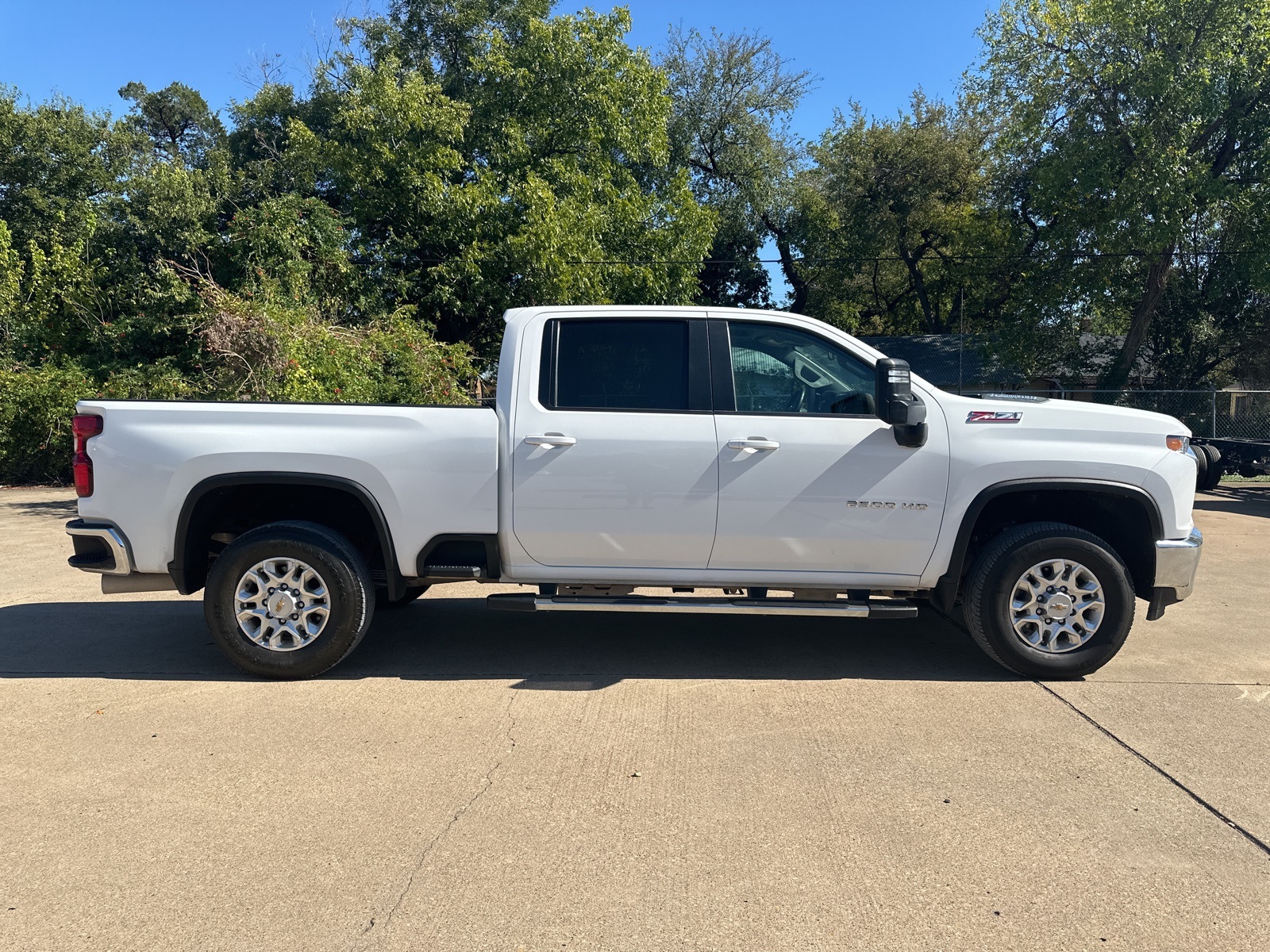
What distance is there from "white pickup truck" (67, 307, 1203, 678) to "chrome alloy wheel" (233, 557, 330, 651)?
1cm

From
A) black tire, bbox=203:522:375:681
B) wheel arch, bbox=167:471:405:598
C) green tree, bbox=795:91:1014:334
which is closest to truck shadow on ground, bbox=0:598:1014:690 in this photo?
black tire, bbox=203:522:375:681

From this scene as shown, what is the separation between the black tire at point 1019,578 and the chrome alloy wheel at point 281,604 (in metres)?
3.65

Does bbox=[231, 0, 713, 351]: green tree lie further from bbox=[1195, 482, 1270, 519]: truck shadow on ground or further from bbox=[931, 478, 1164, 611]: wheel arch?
bbox=[931, 478, 1164, 611]: wheel arch

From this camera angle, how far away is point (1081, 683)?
535cm

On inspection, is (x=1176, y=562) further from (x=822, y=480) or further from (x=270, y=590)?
(x=270, y=590)

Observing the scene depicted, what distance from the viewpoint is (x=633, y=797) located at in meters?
3.81

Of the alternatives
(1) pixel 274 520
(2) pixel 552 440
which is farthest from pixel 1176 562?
(1) pixel 274 520

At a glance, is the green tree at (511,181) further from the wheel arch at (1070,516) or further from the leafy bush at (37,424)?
the wheel arch at (1070,516)

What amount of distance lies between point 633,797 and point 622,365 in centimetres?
250

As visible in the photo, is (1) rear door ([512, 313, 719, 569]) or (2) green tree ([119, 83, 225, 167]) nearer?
(1) rear door ([512, 313, 719, 569])

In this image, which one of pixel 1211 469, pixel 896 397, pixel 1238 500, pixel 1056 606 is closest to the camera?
pixel 896 397

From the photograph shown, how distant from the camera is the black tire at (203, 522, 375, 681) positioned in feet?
16.9

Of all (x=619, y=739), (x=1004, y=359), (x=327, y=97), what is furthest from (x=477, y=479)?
(x=327, y=97)

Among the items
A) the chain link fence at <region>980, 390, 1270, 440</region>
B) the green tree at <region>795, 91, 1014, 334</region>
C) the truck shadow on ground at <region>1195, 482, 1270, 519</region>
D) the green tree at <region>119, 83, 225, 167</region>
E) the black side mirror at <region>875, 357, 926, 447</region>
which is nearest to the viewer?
the black side mirror at <region>875, 357, 926, 447</region>
